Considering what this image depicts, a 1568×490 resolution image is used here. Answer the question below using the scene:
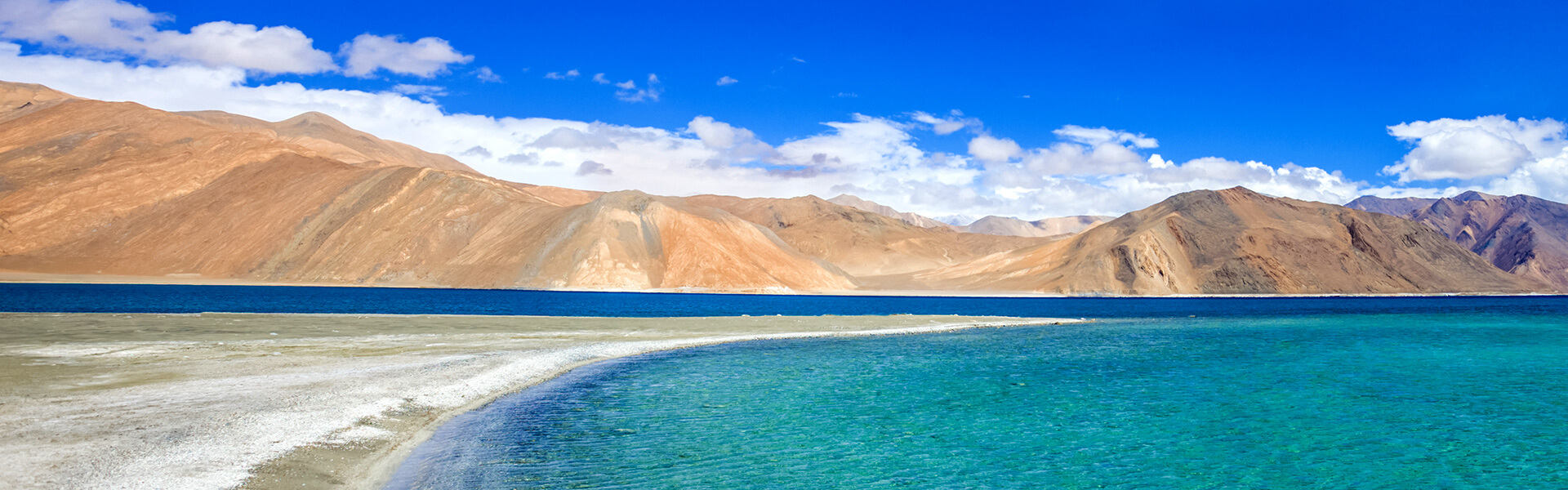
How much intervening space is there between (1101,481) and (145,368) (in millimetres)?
23981

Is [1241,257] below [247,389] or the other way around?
the other way around

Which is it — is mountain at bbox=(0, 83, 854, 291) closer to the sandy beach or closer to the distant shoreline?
the distant shoreline

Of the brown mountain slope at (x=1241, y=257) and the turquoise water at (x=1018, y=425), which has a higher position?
the brown mountain slope at (x=1241, y=257)

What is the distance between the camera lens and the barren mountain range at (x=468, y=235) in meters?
129

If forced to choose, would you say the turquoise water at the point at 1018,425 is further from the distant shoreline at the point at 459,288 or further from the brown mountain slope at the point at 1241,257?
the brown mountain slope at the point at 1241,257

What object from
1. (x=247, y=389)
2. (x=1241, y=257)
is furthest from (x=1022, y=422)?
(x=1241, y=257)

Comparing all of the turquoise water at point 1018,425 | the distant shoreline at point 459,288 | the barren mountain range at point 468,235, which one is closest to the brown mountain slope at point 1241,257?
the barren mountain range at point 468,235

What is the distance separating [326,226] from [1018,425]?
14367 centimetres

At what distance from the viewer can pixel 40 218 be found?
14100 cm

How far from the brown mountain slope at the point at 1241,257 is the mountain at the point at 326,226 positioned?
1565 inches

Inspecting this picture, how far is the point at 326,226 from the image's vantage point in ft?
455

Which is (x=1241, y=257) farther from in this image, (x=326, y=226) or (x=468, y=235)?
(x=326, y=226)

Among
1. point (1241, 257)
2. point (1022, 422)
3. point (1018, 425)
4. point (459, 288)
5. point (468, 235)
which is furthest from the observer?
point (1241, 257)

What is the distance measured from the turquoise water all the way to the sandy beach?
1.48m
